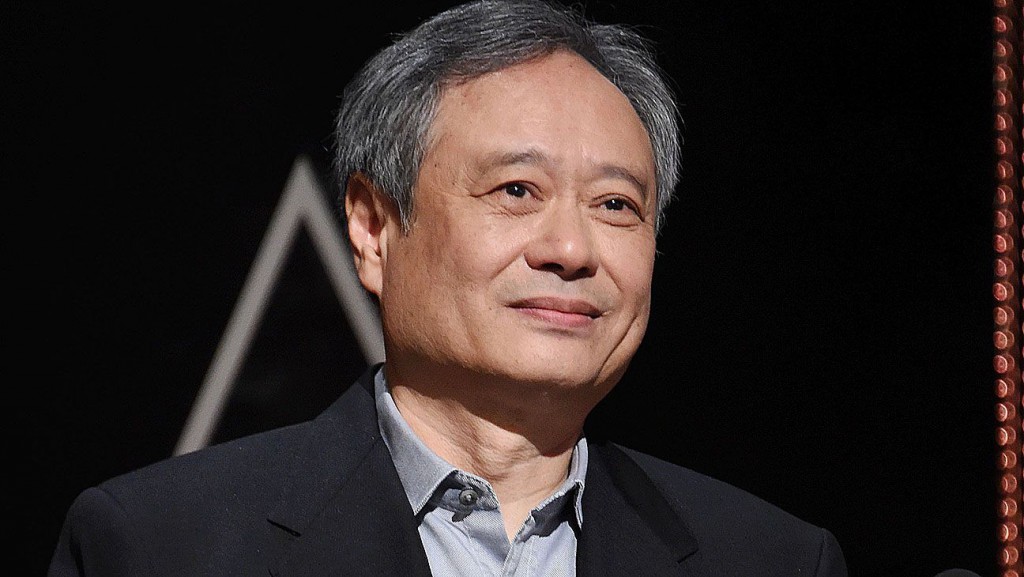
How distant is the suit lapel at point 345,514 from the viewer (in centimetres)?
198

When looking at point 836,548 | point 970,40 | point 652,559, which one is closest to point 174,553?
point 652,559

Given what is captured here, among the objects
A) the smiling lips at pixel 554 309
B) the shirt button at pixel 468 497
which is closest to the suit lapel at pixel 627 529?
the shirt button at pixel 468 497

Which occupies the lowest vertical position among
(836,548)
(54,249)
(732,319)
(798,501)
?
(798,501)

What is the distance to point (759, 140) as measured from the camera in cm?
287

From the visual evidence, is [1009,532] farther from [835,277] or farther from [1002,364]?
[835,277]

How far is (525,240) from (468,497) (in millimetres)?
391

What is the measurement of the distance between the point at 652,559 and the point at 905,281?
1023mm

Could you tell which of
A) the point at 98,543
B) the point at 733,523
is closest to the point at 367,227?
the point at 98,543

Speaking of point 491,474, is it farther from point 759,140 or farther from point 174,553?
point 759,140

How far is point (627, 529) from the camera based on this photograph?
7.29 ft

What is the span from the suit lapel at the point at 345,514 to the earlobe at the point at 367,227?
239 mm

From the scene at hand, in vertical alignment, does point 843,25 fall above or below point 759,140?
above

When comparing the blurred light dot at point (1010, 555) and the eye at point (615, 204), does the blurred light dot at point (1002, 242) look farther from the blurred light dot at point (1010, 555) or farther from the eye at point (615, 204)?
the eye at point (615, 204)

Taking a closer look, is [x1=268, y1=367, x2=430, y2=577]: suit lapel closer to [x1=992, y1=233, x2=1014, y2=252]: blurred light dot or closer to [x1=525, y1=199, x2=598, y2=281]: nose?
[x1=525, y1=199, x2=598, y2=281]: nose
